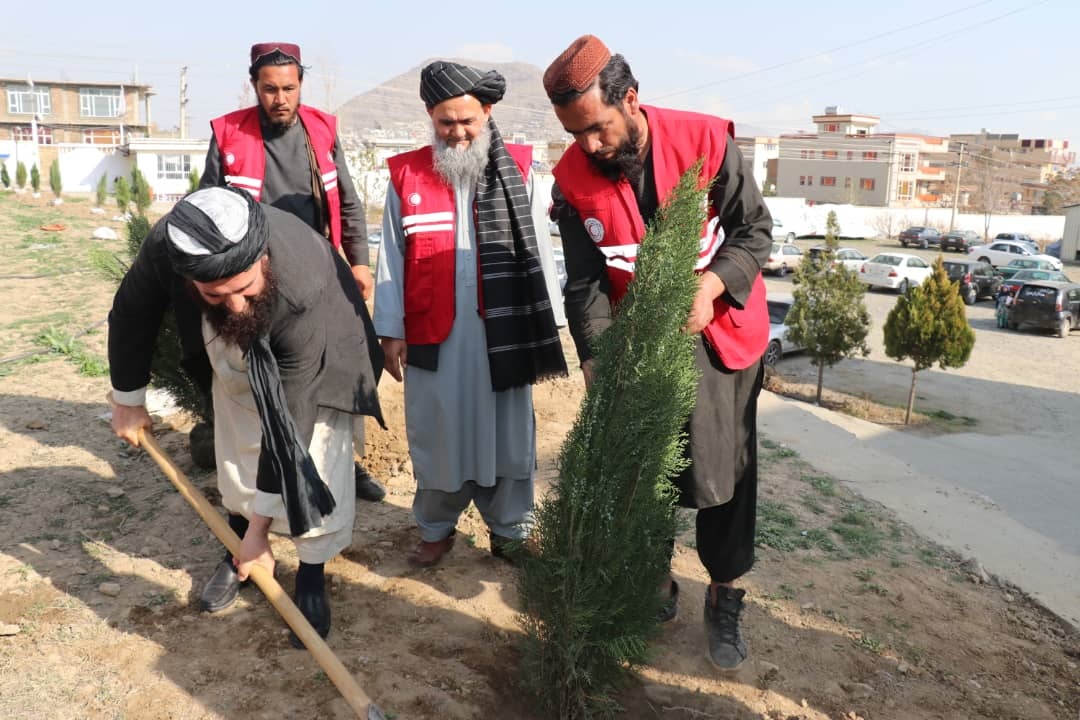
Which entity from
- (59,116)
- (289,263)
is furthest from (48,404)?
(59,116)

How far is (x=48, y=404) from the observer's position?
5.58 meters

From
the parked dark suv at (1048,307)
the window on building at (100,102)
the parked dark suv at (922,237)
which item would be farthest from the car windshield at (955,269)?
the window on building at (100,102)

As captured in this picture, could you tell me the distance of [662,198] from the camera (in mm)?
2775

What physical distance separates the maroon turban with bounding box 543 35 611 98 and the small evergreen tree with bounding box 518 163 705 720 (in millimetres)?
432

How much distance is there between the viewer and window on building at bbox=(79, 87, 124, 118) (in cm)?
6284

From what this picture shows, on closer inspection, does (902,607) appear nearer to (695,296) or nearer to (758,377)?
(758,377)

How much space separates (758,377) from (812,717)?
1173mm

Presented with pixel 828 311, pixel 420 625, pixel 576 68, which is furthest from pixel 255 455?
pixel 828 311

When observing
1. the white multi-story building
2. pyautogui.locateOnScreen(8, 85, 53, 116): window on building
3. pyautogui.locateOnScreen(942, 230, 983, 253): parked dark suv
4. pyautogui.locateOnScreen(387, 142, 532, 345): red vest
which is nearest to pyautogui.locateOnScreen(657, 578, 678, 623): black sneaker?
pyautogui.locateOnScreen(387, 142, 532, 345): red vest

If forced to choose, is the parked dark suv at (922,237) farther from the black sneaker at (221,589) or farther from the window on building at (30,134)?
the window on building at (30,134)

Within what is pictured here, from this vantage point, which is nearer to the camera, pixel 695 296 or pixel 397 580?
pixel 695 296

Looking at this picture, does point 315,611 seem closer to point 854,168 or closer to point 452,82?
point 452,82

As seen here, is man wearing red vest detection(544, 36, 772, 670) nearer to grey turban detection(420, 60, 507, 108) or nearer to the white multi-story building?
grey turban detection(420, 60, 507, 108)

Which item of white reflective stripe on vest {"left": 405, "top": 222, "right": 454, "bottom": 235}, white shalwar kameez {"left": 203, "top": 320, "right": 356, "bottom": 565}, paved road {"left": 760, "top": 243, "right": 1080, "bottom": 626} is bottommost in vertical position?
paved road {"left": 760, "top": 243, "right": 1080, "bottom": 626}
